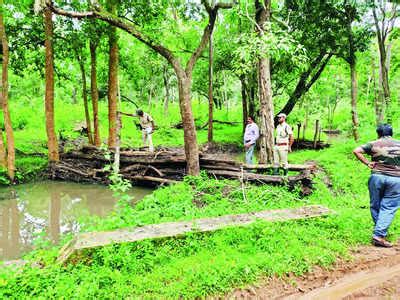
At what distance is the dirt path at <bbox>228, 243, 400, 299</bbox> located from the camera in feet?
12.7

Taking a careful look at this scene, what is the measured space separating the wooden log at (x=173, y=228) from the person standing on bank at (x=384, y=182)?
0.96 meters

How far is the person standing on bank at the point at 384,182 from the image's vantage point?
5.20 metres

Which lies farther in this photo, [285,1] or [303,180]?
[285,1]

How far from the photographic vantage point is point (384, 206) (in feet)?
17.3

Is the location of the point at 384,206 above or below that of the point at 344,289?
above

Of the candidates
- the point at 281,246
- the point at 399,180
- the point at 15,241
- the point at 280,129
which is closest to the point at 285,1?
the point at 280,129

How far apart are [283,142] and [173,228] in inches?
209

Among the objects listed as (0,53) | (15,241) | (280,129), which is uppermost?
(0,53)

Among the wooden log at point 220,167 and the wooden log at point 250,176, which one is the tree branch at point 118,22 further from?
the wooden log at point 250,176

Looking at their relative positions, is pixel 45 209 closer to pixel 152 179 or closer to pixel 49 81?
pixel 152 179

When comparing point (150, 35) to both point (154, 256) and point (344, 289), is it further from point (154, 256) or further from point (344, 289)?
point (344, 289)

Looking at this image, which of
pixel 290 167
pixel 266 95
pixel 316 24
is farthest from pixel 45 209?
pixel 316 24

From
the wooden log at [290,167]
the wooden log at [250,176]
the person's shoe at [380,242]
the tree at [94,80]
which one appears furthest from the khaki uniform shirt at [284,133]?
the tree at [94,80]

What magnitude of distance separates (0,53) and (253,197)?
9731 millimetres
